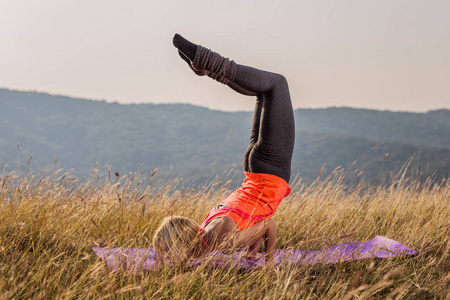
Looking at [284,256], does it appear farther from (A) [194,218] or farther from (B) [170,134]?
(B) [170,134]

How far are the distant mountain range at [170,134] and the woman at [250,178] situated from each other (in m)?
79.1

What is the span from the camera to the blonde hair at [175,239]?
99.0 inches

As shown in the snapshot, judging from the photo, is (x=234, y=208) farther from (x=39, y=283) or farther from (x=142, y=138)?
(x=142, y=138)

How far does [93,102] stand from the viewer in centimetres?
12731

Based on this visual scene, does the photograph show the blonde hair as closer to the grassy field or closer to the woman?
the woman

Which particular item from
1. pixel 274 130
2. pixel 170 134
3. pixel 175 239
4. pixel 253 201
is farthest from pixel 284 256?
pixel 170 134

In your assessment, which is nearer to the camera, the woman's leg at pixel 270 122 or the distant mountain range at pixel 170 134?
the woman's leg at pixel 270 122

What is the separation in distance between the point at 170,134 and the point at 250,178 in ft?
340

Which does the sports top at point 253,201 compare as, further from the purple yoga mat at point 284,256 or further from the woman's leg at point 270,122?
the purple yoga mat at point 284,256

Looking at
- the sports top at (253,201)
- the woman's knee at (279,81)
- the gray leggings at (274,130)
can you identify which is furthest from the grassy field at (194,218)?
the woman's knee at (279,81)

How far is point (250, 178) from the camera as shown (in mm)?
3111

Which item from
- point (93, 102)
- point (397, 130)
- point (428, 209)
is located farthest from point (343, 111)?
point (428, 209)

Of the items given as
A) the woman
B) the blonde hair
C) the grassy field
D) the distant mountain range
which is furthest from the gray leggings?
the distant mountain range

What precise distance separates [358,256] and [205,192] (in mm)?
2037
